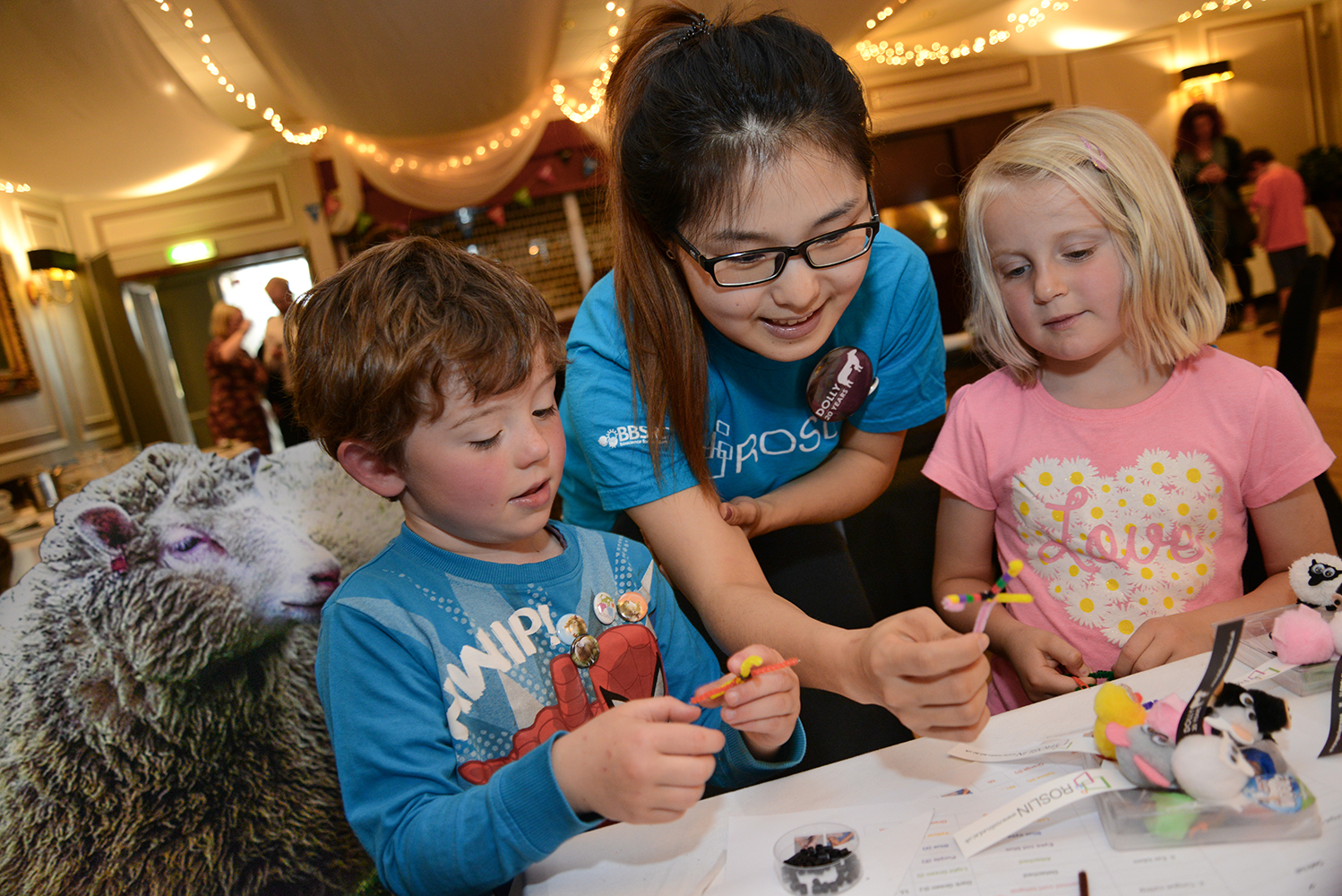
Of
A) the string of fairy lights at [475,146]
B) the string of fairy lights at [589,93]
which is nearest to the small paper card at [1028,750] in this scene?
the string of fairy lights at [589,93]

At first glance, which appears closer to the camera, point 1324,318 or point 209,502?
point 209,502

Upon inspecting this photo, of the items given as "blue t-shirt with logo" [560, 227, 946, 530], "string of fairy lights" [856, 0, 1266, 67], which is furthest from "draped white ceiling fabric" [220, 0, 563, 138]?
"string of fairy lights" [856, 0, 1266, 67]

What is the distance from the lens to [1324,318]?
575 centimetres

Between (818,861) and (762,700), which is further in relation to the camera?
(762,700)

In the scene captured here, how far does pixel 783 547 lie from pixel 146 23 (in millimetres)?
5340

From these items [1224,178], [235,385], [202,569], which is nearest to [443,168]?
[235,385]

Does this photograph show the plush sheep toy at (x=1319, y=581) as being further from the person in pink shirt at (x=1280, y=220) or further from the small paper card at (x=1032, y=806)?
the person in pink shirt at (x=1280, y=220)

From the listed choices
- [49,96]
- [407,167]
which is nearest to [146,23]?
[407,167]

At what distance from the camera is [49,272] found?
3.85m

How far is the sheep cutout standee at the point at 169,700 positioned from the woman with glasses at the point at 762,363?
1.76 ft

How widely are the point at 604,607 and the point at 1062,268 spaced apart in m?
0.77

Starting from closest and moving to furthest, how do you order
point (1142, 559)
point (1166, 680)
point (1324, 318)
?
1. point (1166, 680)
2. point (1142, 559)
3. point (1324, 318)

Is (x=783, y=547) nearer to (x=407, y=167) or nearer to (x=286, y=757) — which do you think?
(x=286, y=757)

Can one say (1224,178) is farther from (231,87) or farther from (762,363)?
(231,87)
